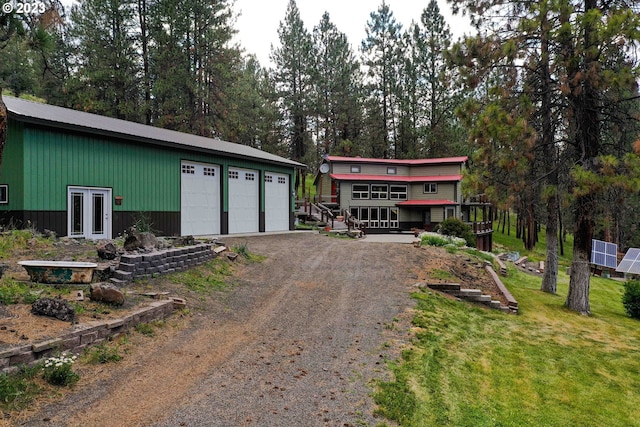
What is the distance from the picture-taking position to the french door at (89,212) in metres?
12.1

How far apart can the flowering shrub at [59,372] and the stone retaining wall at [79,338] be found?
0.54 ft

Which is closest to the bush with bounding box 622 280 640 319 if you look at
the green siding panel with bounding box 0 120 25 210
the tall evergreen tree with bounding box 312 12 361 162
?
the green siding panel with bounding box 0 120 25 210

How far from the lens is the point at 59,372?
4.14 metres

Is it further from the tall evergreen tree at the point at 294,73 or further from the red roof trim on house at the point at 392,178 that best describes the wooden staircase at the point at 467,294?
the tall evergreen tree at the point at 294,73

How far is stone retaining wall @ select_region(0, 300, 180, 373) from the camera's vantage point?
13.4 feet

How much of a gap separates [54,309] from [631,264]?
24.2 meters

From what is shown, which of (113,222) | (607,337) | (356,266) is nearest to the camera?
(607,337)

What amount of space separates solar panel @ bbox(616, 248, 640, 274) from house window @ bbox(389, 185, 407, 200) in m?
16.6

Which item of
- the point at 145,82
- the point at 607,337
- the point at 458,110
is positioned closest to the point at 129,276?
the point at 458,110

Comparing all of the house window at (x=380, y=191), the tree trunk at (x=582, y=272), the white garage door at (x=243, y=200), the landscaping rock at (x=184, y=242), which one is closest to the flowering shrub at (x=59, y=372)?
the landscaping rock at (x=184, y=242)

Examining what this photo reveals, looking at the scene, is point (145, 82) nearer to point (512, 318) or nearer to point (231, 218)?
point (231, 218)

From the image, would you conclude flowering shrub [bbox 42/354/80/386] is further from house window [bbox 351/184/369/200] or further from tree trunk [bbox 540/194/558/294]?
house window [bbox 351/184/369/200]

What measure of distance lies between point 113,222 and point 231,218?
217 inches

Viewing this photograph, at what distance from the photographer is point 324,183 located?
3653 cm
